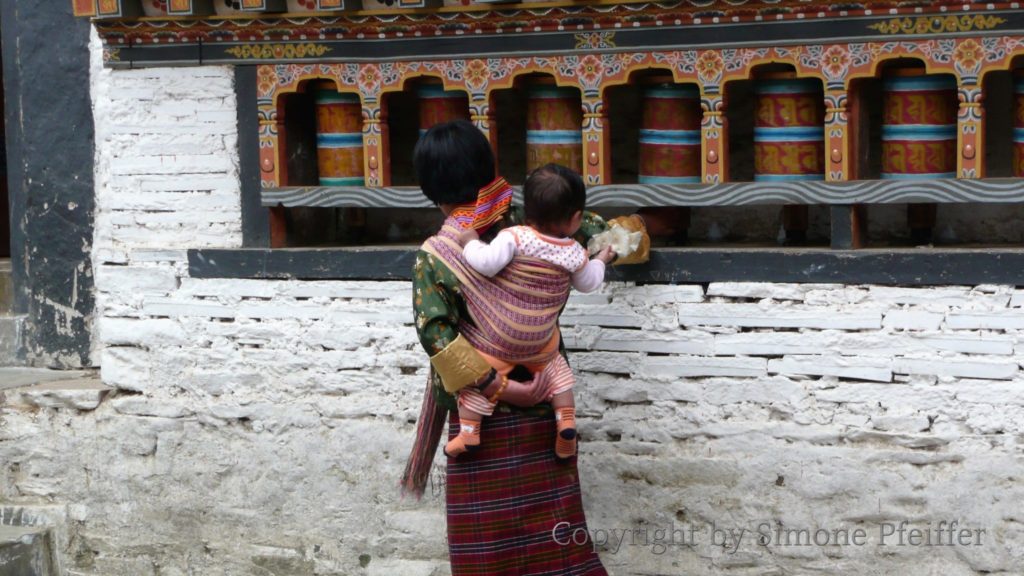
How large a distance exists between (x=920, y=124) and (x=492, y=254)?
4.91ft

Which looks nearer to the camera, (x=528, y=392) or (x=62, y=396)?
(x=528, y=392)

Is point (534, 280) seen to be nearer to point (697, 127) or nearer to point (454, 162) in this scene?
point (454, 162)

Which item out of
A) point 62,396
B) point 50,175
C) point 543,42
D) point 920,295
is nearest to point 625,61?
point 543,42

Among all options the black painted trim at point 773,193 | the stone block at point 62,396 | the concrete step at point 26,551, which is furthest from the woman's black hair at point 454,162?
the concrete step at point 26,551

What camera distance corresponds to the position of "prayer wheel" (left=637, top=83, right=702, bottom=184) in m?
4.83

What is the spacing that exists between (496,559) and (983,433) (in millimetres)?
1497

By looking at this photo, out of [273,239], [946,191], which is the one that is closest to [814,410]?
[946,191]

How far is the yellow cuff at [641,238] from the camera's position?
4.62m

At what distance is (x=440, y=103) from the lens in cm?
514

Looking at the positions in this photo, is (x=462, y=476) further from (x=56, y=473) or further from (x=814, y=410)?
(x=56, y=473)

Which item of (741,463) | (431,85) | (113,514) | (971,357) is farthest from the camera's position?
(113,514)

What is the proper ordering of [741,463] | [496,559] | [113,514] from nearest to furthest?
[496,559] → [741,463] → [113,514]

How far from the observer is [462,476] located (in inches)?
162

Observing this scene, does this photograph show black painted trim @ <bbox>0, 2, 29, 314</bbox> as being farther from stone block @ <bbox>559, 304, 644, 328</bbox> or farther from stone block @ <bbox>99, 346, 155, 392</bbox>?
stone block @ <bbox>559, 304, 644, 328</bbox>
